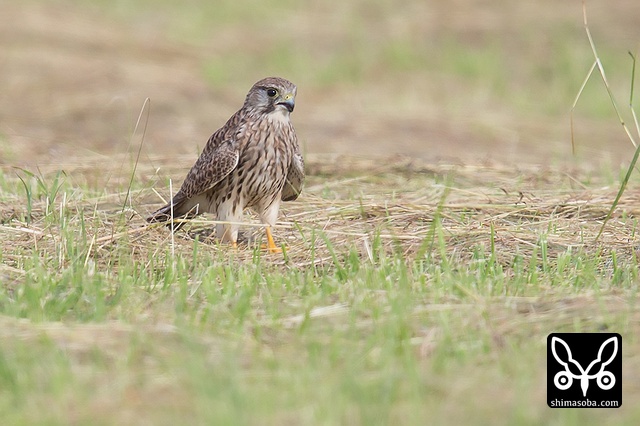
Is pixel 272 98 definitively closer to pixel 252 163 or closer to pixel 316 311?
pixel 252 163

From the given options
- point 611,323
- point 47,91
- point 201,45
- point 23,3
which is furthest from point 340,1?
point 611,323

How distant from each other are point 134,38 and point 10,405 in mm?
12400

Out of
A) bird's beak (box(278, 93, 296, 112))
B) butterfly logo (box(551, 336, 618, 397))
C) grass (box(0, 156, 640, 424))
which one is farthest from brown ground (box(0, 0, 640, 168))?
butterfly logo (box(551, 336, 618, 397))

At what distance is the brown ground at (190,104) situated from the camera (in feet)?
35.1

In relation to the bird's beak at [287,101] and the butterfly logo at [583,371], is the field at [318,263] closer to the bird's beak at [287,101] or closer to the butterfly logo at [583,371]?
the butterfly logo at [583,371]

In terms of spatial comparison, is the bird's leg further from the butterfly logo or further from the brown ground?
the brown ground

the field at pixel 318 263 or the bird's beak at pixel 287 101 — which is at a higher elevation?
the bird's beak at pixel 287 101

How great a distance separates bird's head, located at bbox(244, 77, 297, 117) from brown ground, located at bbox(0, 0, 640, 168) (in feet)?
9.04

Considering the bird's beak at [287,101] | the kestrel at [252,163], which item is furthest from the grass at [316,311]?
the bird's beak at [287,101]

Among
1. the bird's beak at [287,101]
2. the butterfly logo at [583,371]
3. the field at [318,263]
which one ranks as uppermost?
the bird's beak at [287,101]

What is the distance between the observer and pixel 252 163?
6574 millimetres

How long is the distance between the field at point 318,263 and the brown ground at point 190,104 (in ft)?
0.18

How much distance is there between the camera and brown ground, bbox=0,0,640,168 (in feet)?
35.1

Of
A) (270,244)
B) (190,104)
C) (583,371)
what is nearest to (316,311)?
(583,371)
